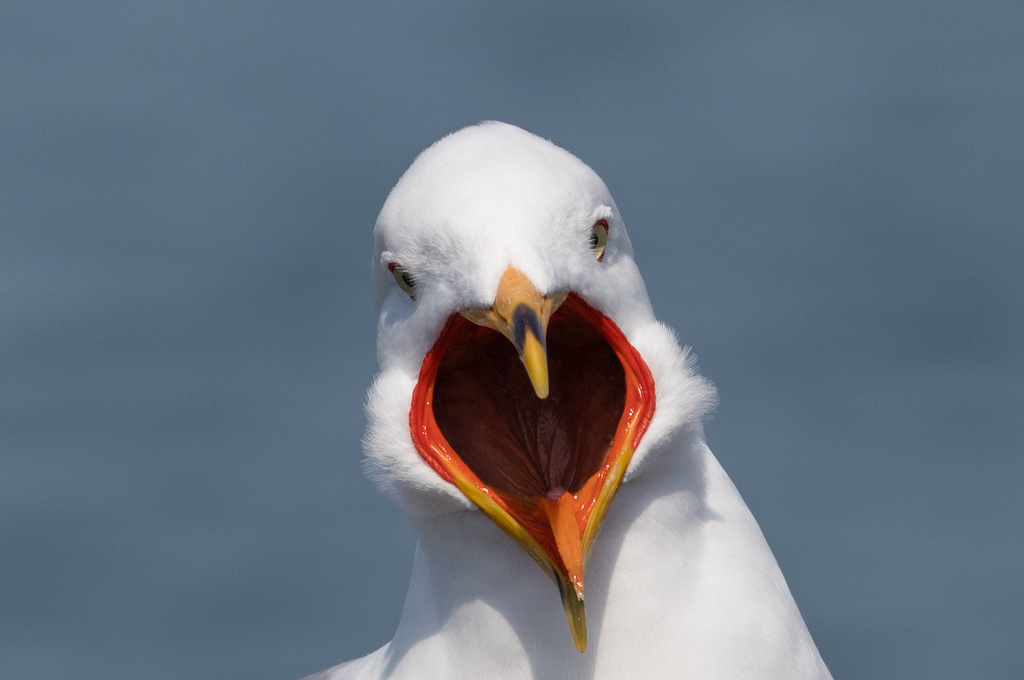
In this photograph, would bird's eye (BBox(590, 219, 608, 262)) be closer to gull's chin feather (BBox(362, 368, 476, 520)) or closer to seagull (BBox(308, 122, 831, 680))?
seagull (BBox(308, 122, 831, 680))

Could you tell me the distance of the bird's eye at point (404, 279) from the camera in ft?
5.06

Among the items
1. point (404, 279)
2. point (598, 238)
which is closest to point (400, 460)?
point (404, 279)

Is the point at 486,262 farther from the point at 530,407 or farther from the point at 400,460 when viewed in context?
the point at 530,407

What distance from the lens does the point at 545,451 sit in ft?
5.35

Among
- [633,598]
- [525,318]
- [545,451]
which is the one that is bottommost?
[633,598]

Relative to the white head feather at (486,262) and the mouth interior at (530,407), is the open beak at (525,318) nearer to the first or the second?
the white head feather at (486,262)

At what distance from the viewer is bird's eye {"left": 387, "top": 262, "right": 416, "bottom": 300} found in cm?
154

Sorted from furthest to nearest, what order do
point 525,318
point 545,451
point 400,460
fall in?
point 545,451
point 400,460
point 525,318

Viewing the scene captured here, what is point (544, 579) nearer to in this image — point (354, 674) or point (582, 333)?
point (582, 333)

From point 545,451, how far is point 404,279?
248mm

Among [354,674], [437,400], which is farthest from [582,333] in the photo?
[354,674]

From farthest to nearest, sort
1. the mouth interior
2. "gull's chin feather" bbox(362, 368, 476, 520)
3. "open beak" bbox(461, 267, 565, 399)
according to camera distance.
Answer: the mouth interior → "gull's chin feather" bbox(362, 368, 476, 520) → "open beak" bbox(461, 267, 565, 399)

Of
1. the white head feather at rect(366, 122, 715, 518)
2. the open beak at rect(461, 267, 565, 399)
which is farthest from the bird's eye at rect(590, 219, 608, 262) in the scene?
the open beak at rect(461, 267, 565, 399)

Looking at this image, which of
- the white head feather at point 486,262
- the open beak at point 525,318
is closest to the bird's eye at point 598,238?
the white head feather at point 486,262
